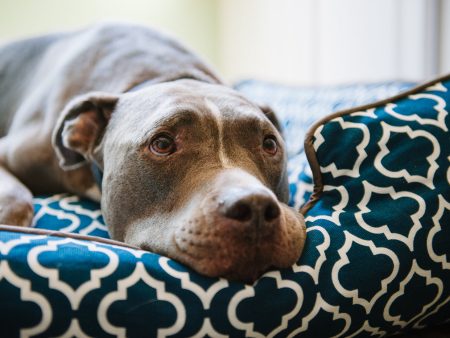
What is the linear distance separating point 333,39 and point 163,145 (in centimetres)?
329

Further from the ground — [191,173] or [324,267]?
[191,173]

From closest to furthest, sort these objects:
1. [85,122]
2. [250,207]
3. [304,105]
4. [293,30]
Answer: [250,207] → [85,122] → [304,105] → [293,30]

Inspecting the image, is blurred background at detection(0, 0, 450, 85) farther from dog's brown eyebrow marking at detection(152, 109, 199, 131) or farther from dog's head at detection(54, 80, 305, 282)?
dog's brown eyebrow marking at detection(152, 109, 199, 131)

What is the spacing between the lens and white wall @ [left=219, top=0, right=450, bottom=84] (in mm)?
3547

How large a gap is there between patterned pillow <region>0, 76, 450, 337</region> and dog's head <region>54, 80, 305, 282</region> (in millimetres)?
67

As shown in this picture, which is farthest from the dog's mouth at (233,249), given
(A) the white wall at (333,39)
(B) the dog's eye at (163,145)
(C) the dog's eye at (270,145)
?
(A) the white wall at (333,39)

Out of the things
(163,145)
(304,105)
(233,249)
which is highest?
(163,145)

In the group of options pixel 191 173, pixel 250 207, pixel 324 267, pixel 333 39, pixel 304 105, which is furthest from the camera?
pixel 333 39

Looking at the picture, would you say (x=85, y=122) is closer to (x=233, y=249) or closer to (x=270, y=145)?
(x=270, y=145)

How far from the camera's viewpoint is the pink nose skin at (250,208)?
1.12 metres

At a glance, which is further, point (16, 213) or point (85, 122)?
point (85, 122)

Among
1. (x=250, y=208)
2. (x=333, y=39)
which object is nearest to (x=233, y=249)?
(x=250, y=208)

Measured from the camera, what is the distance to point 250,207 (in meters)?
1.12

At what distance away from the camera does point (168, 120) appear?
145 centimetres
